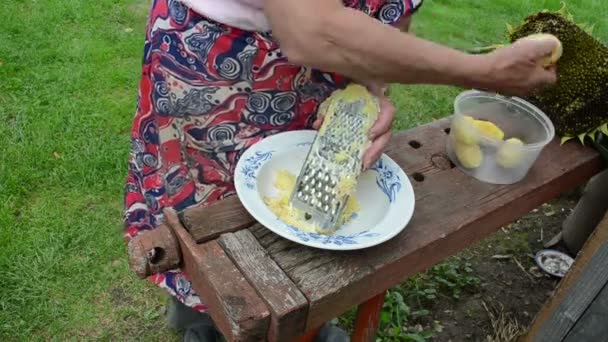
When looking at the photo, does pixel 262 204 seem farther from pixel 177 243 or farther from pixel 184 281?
pixel 184 281

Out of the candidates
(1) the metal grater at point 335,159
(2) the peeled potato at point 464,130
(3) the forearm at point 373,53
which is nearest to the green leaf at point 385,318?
(2) the peeled potato at point 464,130

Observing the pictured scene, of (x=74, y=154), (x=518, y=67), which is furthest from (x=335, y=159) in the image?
(x=74, y=154)

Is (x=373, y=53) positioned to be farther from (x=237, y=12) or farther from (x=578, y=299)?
(x=578, y=299)

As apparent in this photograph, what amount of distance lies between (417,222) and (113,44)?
2512mm

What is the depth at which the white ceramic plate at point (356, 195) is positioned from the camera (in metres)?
1.19

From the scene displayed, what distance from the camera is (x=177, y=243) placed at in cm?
124

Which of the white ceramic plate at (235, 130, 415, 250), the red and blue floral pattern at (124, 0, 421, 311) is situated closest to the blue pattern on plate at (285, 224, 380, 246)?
the white ceramic plate at (235, 130, 415, 250)

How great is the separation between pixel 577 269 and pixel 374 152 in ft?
2.21

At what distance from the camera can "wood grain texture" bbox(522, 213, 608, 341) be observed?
148 cm

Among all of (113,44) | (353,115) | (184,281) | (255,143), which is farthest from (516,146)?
(113,44)

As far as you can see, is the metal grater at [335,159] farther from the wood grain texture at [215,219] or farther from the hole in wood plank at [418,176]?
the hole in wood plank at [418,176]

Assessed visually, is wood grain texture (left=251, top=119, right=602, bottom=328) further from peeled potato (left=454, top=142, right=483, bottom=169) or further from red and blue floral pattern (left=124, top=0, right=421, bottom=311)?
red and blue floral pattern (left=124, top=0, right=421, bottom=311)

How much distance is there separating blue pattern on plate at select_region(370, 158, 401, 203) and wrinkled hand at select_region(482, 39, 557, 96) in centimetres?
29

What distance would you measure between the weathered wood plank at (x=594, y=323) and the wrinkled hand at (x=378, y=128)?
2.12 feet
